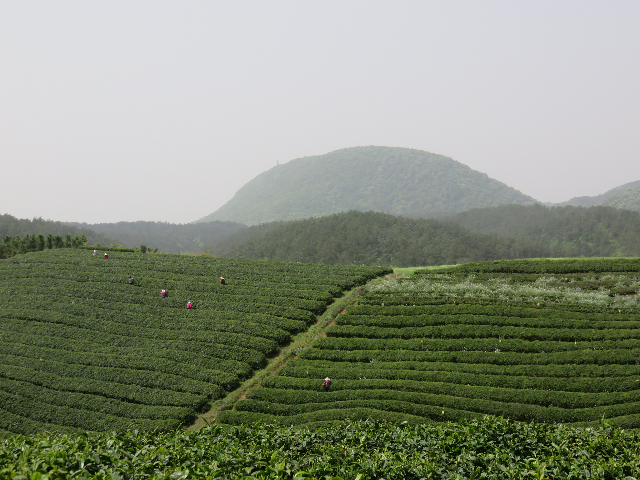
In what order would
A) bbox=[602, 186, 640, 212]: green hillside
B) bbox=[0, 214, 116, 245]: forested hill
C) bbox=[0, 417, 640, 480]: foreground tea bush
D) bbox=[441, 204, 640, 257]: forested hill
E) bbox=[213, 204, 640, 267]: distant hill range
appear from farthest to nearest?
bbox=[602, 186, 640, 212]: green hillside < bbox=[0, 214, 116, 245]: forested hill < bbox=[441, 204, 640, 257]: forested hill < bbox=[213, 204, 640, 267]: distant hill range < bbox=[0, 417, 640, 480]: foreground tea bush

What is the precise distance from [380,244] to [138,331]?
7507cm

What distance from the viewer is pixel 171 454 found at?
9.68 meters

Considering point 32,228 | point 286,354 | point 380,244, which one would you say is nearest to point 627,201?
point 380,244

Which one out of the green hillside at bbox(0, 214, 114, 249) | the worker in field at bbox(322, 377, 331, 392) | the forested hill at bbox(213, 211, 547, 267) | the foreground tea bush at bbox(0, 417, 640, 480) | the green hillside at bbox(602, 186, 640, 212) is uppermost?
the green hillside at bbox(602, 186, 640, 212)

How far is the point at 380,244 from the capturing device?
329 feet

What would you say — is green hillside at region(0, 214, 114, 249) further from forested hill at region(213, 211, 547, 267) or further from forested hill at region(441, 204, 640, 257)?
→ forested hill at region(441, 204, 640, 257)

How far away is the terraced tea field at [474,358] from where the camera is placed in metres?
19.9

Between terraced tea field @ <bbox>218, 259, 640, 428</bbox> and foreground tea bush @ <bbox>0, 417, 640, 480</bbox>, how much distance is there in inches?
271

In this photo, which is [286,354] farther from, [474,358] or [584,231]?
[584,231]

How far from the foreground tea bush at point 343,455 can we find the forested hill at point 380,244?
253 feet

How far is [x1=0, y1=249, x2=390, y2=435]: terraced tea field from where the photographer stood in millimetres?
23562

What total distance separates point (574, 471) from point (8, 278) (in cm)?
4827

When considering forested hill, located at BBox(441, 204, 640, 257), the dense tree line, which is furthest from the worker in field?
forested hill, located at BBox(441, 204, 640, 257)

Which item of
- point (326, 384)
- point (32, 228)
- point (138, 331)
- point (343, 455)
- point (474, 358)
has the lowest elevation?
point (326, 384)
